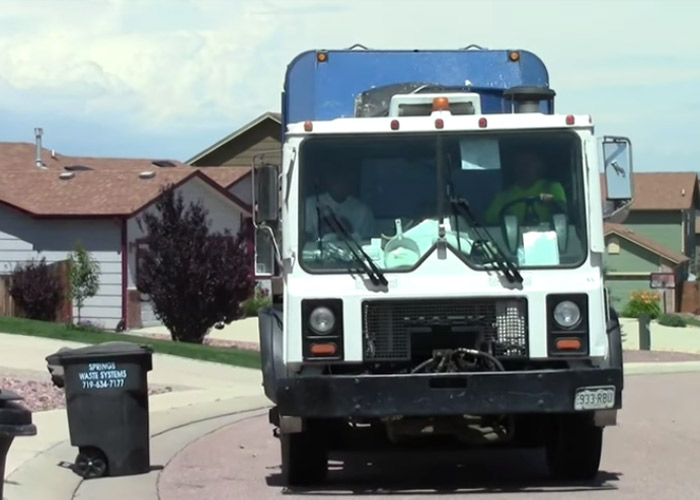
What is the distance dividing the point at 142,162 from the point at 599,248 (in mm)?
49376

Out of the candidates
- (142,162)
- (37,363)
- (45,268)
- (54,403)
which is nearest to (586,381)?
(54,403)

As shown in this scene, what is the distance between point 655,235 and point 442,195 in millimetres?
58801

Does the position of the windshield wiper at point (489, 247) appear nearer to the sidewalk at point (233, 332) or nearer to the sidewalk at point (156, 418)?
the sidewalk at point (156, 418)

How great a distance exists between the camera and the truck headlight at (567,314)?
9250 mm

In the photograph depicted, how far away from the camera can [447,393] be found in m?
9.14

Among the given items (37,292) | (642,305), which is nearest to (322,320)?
(37,292)

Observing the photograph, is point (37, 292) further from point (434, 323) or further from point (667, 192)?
point (667, 192)

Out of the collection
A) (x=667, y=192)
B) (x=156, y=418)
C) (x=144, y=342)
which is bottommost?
(x=156, y=418)

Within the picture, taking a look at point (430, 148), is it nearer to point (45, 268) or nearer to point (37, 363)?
point (37, 363)

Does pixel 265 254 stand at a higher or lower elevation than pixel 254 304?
higher

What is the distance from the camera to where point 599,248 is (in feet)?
30.8

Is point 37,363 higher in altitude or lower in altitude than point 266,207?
lower

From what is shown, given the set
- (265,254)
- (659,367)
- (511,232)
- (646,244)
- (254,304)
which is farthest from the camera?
(646,244)

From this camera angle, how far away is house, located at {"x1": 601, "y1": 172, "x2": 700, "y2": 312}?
58.8 metres
